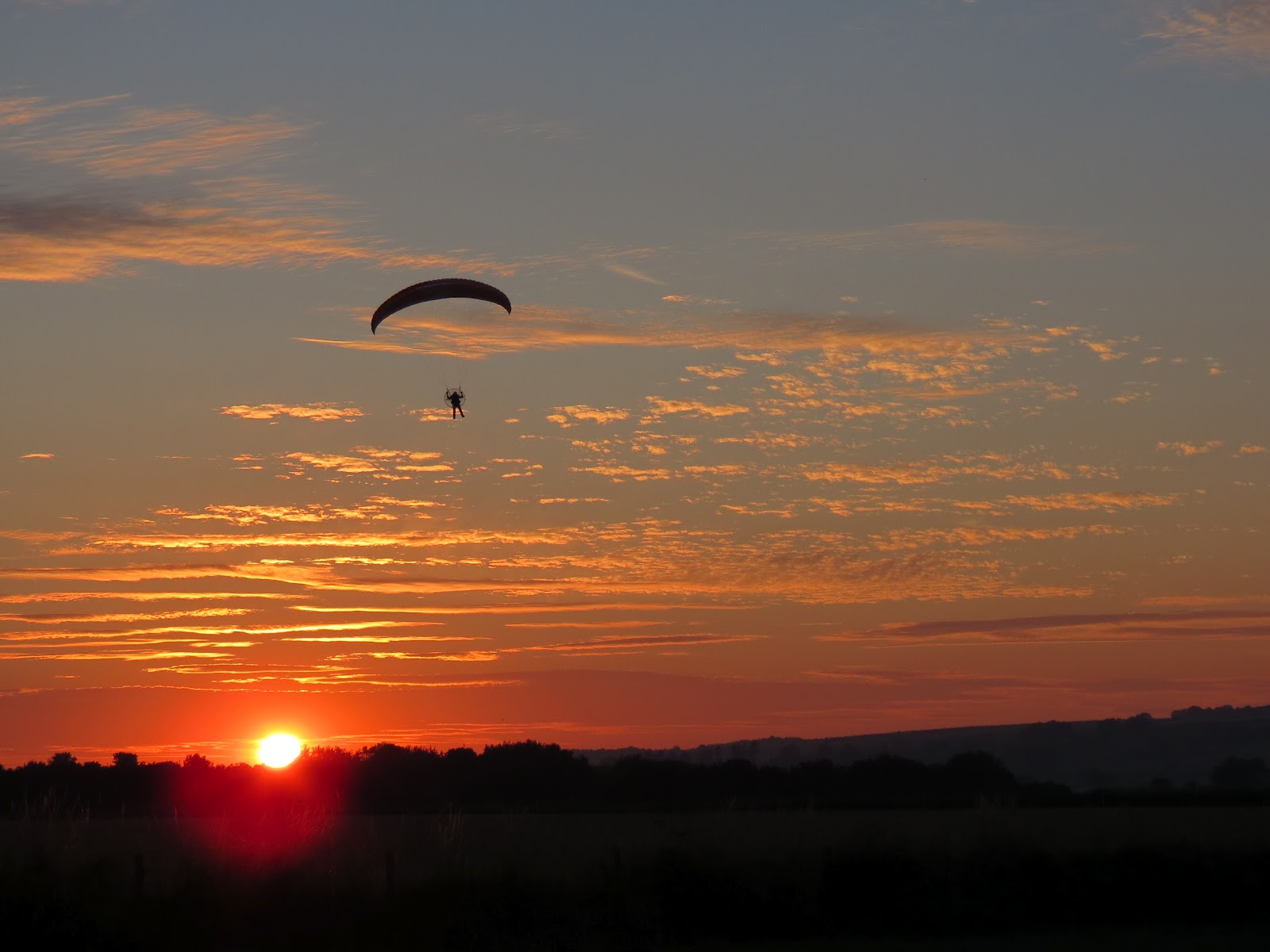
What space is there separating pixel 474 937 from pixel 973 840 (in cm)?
1342

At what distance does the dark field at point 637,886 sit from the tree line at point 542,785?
26745 millimetres

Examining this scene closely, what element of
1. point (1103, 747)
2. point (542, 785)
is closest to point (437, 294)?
point (542, 785)

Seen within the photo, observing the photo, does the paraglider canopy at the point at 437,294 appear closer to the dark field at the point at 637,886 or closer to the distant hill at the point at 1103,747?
the dark field at the point at 637,886

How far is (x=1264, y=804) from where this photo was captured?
192 ft

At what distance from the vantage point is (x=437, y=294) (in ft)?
125

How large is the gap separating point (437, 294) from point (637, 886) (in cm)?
1709

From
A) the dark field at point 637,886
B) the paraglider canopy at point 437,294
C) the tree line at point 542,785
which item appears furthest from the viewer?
the tree line at point 542,785

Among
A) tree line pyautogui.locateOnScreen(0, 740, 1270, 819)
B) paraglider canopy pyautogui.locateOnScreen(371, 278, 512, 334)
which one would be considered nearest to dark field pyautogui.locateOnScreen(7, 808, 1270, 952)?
paraglider canopy pyautogui.locateOnScreen(371, 278, 512, 334)

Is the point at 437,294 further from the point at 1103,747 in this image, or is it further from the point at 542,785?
the point at 1103,747

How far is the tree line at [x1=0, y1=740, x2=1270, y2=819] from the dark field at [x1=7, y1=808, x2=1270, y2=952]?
2675 cm

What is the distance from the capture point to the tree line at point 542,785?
6731 centimetres

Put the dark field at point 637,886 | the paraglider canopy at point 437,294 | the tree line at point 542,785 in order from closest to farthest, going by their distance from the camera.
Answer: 1. the dark field at point 637,886
2. the paraglider canopy at point 437,294
3. the tree line at point 542,785

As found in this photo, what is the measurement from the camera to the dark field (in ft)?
82.2

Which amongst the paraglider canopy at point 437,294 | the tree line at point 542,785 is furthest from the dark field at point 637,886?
the tree line at point 542,785
